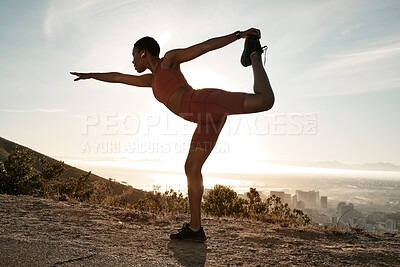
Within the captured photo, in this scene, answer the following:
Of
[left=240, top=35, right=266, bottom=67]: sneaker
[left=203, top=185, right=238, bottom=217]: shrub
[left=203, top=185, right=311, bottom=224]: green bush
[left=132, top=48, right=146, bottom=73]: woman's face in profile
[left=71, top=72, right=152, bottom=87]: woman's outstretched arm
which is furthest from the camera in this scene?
[left=203, top=185, right=238, bottom=217]: shrub

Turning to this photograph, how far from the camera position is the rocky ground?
7.83 ft

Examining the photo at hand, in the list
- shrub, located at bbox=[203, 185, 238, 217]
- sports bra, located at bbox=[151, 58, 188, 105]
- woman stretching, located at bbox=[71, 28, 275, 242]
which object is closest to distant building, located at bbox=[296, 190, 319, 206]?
shrub, located at bbox=[203, 185, 238, 217]

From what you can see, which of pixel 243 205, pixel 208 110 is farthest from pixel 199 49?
pixel 243 205

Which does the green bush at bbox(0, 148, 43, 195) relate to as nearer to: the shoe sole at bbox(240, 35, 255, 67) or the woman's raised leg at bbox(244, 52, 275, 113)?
the shoe sole at bbox(240, 35, 255, 67)

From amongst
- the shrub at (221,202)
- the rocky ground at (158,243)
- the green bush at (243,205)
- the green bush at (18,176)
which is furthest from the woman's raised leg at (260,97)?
the green bush at (18,176)

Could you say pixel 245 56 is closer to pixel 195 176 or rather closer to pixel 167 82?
pixel 167 82

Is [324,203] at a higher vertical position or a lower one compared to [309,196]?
lower

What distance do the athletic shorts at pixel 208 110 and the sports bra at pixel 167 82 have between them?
0.16 m

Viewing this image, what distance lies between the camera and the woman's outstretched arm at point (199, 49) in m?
3.11

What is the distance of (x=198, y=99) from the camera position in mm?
3105

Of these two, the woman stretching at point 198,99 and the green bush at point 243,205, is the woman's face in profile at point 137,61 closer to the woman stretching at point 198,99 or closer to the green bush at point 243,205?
the woman stretching at point 198,99

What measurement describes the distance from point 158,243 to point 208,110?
145cm

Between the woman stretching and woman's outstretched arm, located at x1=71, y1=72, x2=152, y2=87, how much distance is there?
36cm

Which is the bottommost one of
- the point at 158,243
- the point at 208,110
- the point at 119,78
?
the point at 158,243
